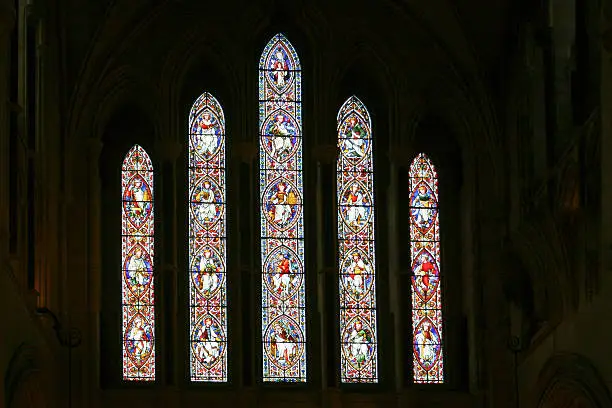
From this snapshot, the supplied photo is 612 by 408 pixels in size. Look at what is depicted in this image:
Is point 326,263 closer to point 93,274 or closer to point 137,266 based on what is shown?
point 137,266

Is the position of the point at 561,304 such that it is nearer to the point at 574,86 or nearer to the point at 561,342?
the point at 561,342

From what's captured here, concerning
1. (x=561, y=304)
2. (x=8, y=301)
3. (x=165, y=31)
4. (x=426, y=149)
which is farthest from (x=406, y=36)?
(x=8, y=301)

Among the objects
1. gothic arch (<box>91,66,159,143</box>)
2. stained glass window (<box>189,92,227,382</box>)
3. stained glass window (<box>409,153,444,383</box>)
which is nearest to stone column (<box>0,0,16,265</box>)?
gothic arch (<box>91,66,159,143</box>)

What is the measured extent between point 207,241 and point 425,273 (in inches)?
109

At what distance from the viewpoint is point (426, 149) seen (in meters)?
23.5

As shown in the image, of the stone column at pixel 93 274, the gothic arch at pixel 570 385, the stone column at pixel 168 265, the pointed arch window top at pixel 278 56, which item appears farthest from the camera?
the pointed arch window top at pixel 278 56

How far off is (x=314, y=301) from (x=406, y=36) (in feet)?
11.6

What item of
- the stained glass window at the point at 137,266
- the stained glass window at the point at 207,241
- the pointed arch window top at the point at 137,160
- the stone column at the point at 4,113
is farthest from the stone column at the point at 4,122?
the stained glass window at the point at 207,241

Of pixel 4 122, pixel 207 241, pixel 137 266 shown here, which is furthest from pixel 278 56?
pixel 4 122

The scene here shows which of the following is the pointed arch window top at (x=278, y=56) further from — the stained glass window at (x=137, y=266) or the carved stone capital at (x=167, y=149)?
the stained glass window at (x=137, y=266)

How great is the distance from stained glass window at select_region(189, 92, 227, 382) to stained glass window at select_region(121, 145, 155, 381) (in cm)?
51

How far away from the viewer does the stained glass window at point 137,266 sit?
22517 mm

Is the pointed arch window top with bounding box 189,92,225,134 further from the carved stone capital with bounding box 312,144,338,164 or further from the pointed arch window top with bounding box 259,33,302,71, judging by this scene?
the carved stone capital with bounding box 312,144,338,164

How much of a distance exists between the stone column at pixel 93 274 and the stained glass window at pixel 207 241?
3.83ft
